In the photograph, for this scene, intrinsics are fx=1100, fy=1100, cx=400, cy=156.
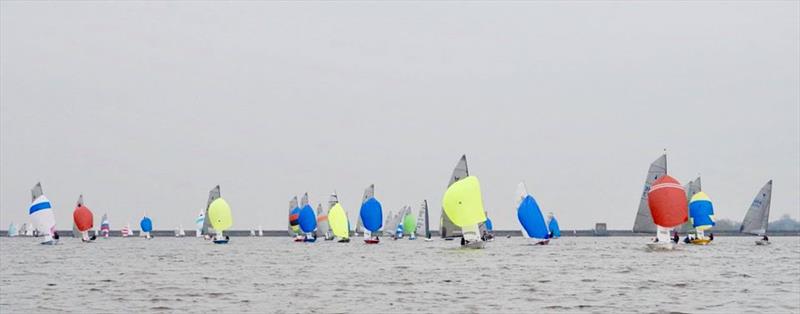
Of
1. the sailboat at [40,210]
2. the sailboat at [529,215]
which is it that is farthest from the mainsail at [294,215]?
the sailboat at [529,215]

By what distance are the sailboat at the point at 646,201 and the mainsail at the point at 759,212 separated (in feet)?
77.6

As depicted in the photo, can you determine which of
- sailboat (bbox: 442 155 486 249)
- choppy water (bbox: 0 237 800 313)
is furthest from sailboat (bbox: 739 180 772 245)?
choppy water (bbox: 0 237 800 313)

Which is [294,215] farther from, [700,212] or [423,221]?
[700,212]

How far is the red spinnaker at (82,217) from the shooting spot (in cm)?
11806

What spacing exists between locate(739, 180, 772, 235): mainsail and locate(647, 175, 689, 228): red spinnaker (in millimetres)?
31771

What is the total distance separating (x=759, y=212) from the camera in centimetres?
10525

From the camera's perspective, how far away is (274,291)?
40.6 metres

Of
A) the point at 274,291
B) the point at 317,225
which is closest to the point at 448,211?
the point at 274,291

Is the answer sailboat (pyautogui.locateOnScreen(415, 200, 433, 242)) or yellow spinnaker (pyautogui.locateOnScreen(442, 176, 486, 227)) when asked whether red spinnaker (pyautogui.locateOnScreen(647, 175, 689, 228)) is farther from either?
sailboat (pyautogui.locateOnScreen(415, 200, 433, 242))

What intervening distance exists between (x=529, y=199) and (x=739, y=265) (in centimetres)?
2927

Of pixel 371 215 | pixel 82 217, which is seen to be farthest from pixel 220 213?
pixel 82 217

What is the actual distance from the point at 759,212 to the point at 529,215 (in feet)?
87.0

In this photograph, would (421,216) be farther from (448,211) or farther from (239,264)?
(239,264)

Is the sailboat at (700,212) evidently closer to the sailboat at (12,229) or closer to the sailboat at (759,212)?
the sailboat at (759,212)
